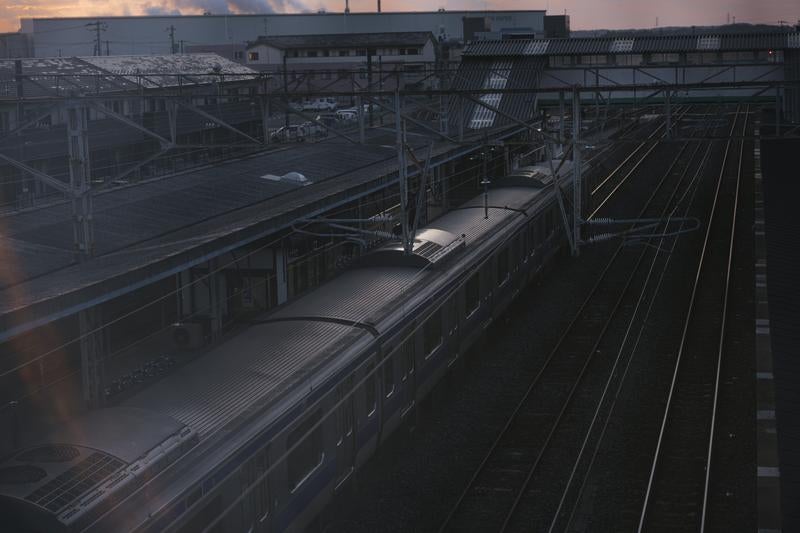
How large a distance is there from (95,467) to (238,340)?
2766 millimetres

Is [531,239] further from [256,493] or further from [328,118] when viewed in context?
[328,118]

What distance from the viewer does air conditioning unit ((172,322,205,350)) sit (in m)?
13.9

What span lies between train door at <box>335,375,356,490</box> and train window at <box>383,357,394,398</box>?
0.84 metres

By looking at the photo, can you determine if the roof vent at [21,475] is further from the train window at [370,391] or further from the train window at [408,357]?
the train window at [408,357]

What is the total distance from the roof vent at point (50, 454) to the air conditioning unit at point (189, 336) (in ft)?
26.2

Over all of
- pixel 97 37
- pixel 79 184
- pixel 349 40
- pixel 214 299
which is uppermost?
pixel 97 37

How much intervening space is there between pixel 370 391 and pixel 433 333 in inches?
80.3

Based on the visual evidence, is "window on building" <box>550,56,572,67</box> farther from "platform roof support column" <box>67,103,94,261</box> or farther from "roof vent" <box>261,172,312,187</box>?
"platform roof support column" <box>67,103,94,261</box>

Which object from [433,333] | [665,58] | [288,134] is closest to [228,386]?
[433,333]

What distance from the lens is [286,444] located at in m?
7.16

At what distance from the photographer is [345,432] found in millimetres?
8219

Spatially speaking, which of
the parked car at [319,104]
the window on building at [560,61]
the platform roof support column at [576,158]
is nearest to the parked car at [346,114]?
the parked car at [319,104]

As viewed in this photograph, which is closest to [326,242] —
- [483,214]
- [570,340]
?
[483,214]

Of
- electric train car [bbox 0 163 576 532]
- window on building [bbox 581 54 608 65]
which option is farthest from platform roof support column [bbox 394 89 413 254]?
window on building [bbox 581 54 608 65]
